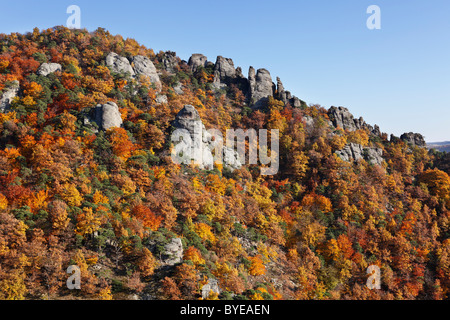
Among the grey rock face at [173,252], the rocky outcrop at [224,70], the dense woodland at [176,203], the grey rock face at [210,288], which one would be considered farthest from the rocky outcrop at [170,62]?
the grey rock face at [210,288]

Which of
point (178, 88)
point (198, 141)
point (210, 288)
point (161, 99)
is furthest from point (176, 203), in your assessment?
point (178, 88)

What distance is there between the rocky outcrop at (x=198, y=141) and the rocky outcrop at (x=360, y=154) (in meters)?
31.5

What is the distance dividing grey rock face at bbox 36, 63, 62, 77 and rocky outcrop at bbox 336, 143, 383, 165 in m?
75.7

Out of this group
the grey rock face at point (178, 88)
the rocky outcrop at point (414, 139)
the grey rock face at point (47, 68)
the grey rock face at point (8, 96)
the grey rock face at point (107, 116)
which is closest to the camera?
the grey rock face at point (8, 96)

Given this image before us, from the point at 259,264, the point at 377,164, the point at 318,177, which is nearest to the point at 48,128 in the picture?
the point at 259,264

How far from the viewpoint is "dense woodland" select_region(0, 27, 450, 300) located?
3597cm

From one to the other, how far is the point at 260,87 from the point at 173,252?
72871 mm

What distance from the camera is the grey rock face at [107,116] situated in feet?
190

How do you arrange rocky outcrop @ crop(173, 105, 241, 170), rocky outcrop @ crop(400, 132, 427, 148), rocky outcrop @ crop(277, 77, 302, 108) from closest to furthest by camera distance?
rocky outcrop @ crop(173, 105, 241, 170) → rocky outcrop @ crop(400, 132, 427, 148) → rocky outcrop @ crop(277, 77, 302, 108)

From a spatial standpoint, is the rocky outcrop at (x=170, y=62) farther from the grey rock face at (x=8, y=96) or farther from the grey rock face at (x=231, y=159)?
the grey rock face at (x=8, y=96)

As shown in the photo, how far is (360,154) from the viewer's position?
79875 millimetres

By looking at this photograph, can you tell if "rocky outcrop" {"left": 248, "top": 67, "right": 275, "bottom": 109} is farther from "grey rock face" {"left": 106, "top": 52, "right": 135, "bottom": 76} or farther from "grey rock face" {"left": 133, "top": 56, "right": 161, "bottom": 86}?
"grey rock face" {"left": 106, "top": 52, "right": 135, "bottom": 76}

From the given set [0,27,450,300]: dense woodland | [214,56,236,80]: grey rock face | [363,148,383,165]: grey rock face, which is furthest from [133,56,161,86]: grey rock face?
[363,148,383,165]: grey rock face

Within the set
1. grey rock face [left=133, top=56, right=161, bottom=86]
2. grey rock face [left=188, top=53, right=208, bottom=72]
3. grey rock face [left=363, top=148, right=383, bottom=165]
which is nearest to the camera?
grey rock face [left=363, top=148, right=383, bottom=165]
